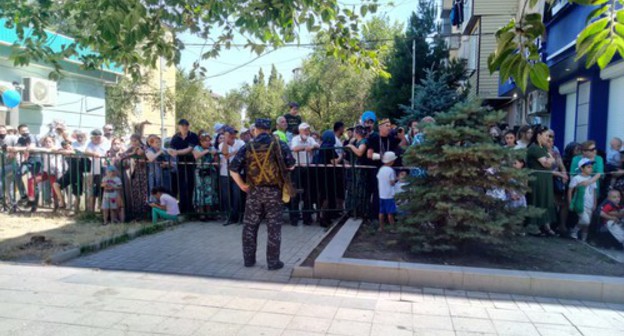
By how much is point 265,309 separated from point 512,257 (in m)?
3.55

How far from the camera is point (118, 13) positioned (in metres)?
4.71

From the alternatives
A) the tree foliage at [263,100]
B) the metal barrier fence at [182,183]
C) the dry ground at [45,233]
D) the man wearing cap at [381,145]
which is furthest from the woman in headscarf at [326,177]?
the tree foliage at [263,100]

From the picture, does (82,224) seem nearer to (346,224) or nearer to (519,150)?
(346,224)

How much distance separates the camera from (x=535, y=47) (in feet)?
6.40

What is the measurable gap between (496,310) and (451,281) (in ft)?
2.44

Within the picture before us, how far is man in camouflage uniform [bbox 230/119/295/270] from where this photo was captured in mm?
5859

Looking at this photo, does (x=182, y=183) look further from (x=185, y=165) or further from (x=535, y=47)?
(x=535, y=47)

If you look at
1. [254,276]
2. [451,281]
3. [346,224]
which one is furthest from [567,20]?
[254,276]

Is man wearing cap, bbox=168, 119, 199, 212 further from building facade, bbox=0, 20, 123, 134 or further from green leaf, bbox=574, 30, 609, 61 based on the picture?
green leaf, bbox=574, 30, 609, 61

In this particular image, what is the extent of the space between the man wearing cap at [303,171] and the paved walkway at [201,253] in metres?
0.42

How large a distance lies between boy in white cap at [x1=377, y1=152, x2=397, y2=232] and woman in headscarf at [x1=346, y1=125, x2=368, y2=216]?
2.08ft

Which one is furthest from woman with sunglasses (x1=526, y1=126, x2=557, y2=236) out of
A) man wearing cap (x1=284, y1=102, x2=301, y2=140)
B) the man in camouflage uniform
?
man wearing cap (x1=284, y1=102, x2=301, y2=140)

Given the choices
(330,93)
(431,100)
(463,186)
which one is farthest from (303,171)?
(330,93)

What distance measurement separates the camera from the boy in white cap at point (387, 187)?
7.64m
